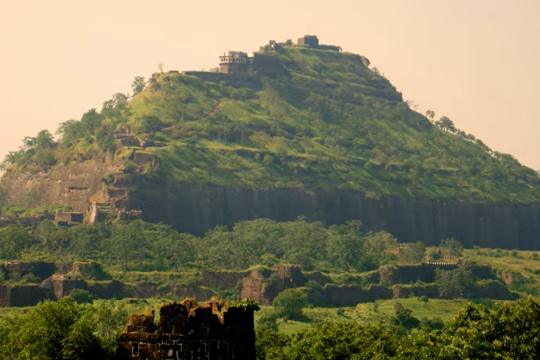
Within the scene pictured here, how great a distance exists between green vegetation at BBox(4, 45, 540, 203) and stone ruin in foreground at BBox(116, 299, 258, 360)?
128570 mm

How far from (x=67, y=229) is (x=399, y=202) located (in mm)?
48326

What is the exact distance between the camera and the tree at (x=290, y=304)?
121625 millimetres

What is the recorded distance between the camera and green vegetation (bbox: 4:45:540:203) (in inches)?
6481

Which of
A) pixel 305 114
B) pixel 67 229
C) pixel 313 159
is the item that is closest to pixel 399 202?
pixel 313 159

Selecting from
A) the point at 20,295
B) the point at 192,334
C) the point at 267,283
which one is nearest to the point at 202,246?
the point at 267,283

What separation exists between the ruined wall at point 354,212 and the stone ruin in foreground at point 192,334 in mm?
125809

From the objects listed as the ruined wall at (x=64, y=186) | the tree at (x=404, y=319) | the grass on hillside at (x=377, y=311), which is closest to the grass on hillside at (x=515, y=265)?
the grass on hillside at (x=377, y=311)

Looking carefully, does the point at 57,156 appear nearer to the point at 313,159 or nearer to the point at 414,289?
the point at 313,159

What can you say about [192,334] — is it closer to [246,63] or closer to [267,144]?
[267,144]

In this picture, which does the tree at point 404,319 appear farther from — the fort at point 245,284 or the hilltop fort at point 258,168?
the hilltop fort at point 258,168

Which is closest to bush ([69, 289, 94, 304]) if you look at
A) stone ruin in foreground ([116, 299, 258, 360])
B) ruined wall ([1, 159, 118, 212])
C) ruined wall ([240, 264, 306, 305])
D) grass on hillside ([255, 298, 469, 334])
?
grass on hillside ([255, 298, 469, 334])

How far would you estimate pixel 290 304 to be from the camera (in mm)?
123438

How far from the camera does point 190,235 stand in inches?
5901

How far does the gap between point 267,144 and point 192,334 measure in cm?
15075
